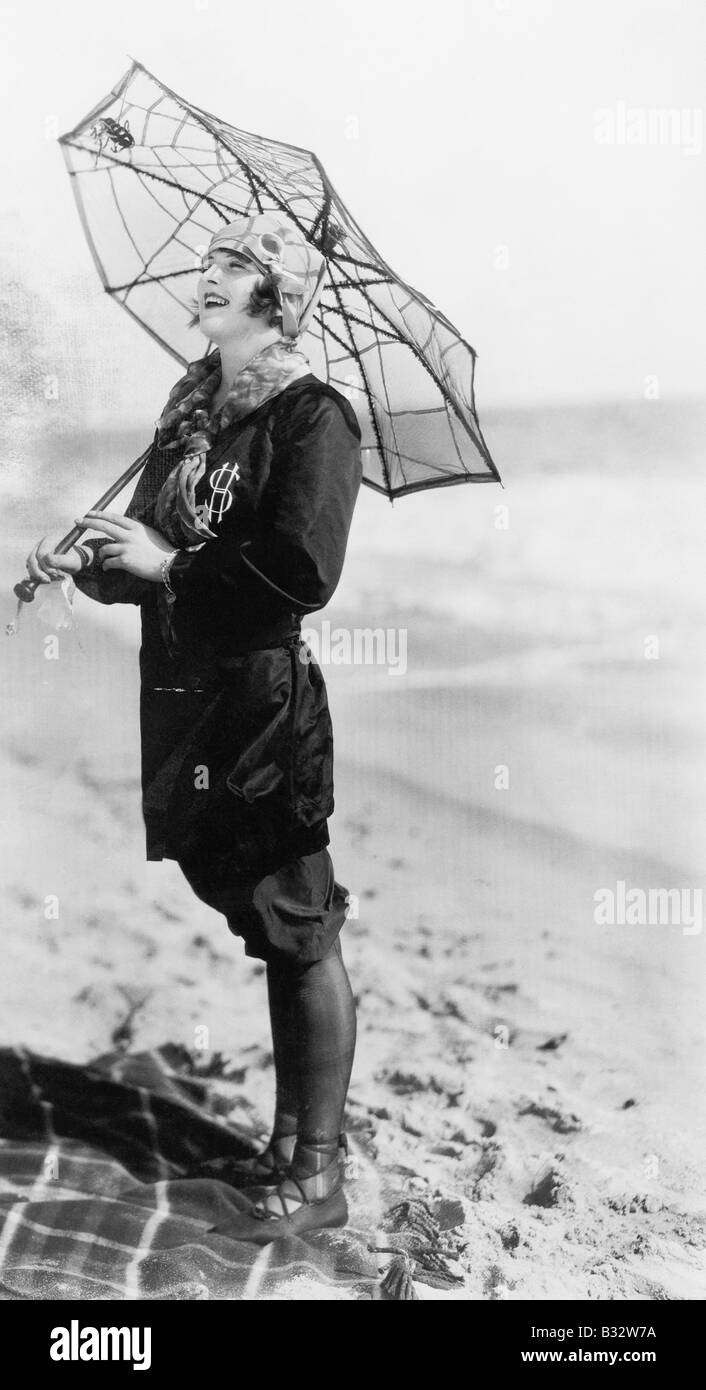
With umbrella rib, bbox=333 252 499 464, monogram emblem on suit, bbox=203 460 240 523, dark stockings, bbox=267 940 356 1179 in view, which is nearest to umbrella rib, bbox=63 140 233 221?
umbrella rib, bbox=333 252 499 464

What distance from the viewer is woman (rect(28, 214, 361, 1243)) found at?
3.44m

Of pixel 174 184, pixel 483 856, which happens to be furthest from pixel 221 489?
pixel 483 856

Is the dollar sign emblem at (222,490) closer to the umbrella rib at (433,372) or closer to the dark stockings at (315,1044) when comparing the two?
the umbrella rib at (433,372)

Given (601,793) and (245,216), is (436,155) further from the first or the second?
(601,793)

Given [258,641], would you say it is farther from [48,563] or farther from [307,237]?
[307,237]

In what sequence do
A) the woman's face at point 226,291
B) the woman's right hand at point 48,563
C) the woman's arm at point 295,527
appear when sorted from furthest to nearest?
the woman's right hand at point 48,563 → the woman's face at point 226,291 → the woman's arm at point 295,527

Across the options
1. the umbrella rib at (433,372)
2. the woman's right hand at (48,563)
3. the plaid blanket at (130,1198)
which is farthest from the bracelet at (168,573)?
the plaid blanket at (130,1198)

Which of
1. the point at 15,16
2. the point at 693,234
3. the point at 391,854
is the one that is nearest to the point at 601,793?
the point at 391,854

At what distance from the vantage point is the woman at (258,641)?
135 inches

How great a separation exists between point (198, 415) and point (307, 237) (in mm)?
541

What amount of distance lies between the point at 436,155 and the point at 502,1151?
8.98 ft

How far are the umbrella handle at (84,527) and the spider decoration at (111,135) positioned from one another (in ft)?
2.58

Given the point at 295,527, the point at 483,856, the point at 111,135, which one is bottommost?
the point at 483,856

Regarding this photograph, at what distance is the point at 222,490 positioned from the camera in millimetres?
3461
